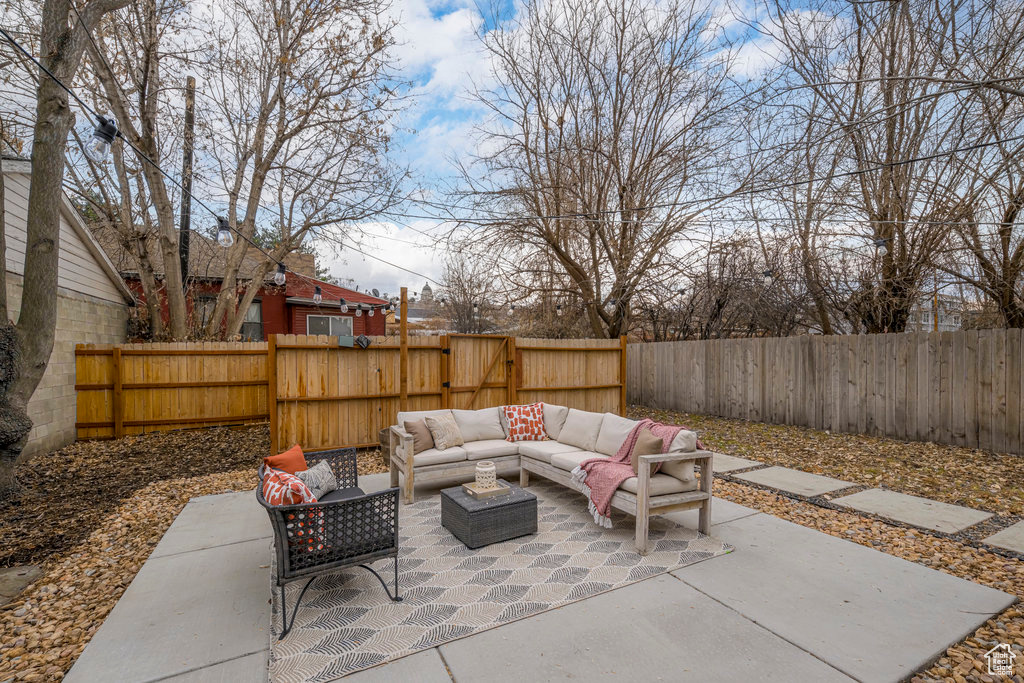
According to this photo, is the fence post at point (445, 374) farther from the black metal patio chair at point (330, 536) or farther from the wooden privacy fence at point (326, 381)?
the black metal patio chair at point (330, 536)

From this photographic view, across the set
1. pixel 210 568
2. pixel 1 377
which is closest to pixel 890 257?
pixel 210 568

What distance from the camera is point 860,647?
7.84ft

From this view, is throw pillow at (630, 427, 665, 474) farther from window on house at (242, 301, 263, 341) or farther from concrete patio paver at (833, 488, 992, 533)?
window on house at (242, 301, 263, 341)

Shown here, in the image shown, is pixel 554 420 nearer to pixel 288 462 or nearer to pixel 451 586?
pixel 451 586

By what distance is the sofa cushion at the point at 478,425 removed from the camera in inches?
214

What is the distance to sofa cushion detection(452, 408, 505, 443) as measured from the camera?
17.8 feet

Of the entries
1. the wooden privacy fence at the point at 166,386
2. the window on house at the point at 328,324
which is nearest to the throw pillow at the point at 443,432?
the wooden privacy fence at the point at 166,386

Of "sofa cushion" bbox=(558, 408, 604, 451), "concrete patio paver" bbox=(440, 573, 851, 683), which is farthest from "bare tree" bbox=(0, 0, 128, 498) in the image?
"sofa cushion" bbox=(558, 408, 604, 451)

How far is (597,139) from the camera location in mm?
9203

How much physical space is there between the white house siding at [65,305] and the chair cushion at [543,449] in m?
5.90

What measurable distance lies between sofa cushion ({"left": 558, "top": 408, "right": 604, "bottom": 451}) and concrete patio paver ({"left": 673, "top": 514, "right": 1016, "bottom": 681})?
1.58 m

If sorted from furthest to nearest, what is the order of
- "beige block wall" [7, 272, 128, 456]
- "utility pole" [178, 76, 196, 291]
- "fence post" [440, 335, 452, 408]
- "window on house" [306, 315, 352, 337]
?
"window on house" [306, 315, 352, 337] < "utility pole" [178, 76, 196, 291] < "fence post" [440, 335, 452, 408] < "beige block wall" [7, 272, 128, 456]

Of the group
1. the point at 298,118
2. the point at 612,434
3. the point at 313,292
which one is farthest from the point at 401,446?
the point at 313,292

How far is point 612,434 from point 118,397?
7981 millimetres
